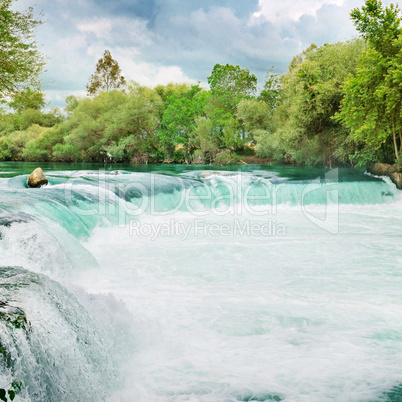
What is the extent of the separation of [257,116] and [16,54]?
1952 centimetres

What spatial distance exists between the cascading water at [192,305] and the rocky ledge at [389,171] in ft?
17.4

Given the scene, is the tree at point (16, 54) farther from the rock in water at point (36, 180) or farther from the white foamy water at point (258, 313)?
the white foamy water at point (258, 313)

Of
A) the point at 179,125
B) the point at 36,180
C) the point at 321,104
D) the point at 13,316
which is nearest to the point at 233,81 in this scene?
the point at 179,125

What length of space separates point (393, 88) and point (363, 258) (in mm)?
9239

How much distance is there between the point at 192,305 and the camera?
14.6 ft

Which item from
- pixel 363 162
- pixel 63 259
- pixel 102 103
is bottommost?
pixel 63 259

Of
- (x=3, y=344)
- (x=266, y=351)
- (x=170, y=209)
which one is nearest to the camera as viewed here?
(x=3, y=344)

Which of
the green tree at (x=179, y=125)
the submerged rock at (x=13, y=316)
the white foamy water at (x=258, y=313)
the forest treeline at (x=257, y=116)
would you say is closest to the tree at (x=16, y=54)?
the forest treeline at (x=257, y=116)

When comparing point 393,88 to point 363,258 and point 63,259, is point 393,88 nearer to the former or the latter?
point 363,258

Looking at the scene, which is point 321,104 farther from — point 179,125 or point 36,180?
point 179,125

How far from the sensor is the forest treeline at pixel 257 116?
14109 mm

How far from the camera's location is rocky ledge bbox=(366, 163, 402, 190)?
47.4ft

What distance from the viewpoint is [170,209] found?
37.5ft

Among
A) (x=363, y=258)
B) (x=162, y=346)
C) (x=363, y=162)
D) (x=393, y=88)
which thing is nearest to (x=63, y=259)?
(x=162, y=346)
